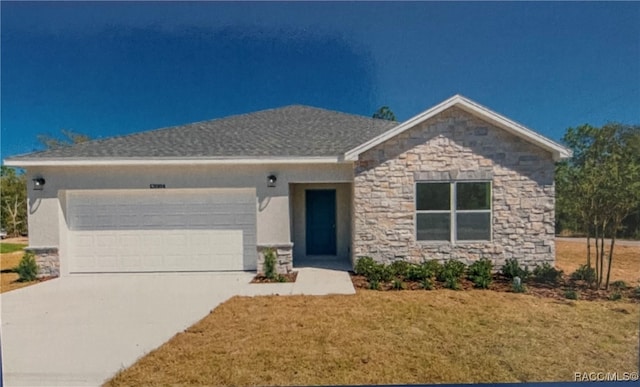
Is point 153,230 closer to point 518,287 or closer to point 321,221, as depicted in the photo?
point 321,221

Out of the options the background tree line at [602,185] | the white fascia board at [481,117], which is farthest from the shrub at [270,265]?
the background tree line at [602,185]

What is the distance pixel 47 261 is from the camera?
7.71 m

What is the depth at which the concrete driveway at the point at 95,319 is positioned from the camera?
3.73 meters

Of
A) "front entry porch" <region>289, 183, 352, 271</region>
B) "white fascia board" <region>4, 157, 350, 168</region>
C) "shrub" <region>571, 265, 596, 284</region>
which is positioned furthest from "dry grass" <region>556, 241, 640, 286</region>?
"white fascia board" <region>4, 157, 350, 168</region>

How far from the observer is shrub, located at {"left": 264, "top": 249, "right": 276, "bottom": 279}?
7.43m

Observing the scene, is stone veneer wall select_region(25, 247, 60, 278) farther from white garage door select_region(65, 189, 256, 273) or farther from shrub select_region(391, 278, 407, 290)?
shrub select_region(391, 278, 407, 290)

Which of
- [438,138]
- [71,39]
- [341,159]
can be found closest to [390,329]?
[341,159]

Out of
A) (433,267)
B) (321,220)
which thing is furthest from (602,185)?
(321,220)

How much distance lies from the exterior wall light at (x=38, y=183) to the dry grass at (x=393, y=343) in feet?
20.2

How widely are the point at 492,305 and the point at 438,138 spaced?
4.00 m

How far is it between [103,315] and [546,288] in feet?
28.9

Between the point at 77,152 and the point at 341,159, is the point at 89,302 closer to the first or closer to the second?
the point at 77,152

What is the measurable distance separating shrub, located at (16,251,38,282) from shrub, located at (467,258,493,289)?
1075cm

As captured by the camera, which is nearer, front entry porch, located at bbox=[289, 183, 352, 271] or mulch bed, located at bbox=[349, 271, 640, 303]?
mulch bed, located at bbox=[349, 271, 640, 303]
